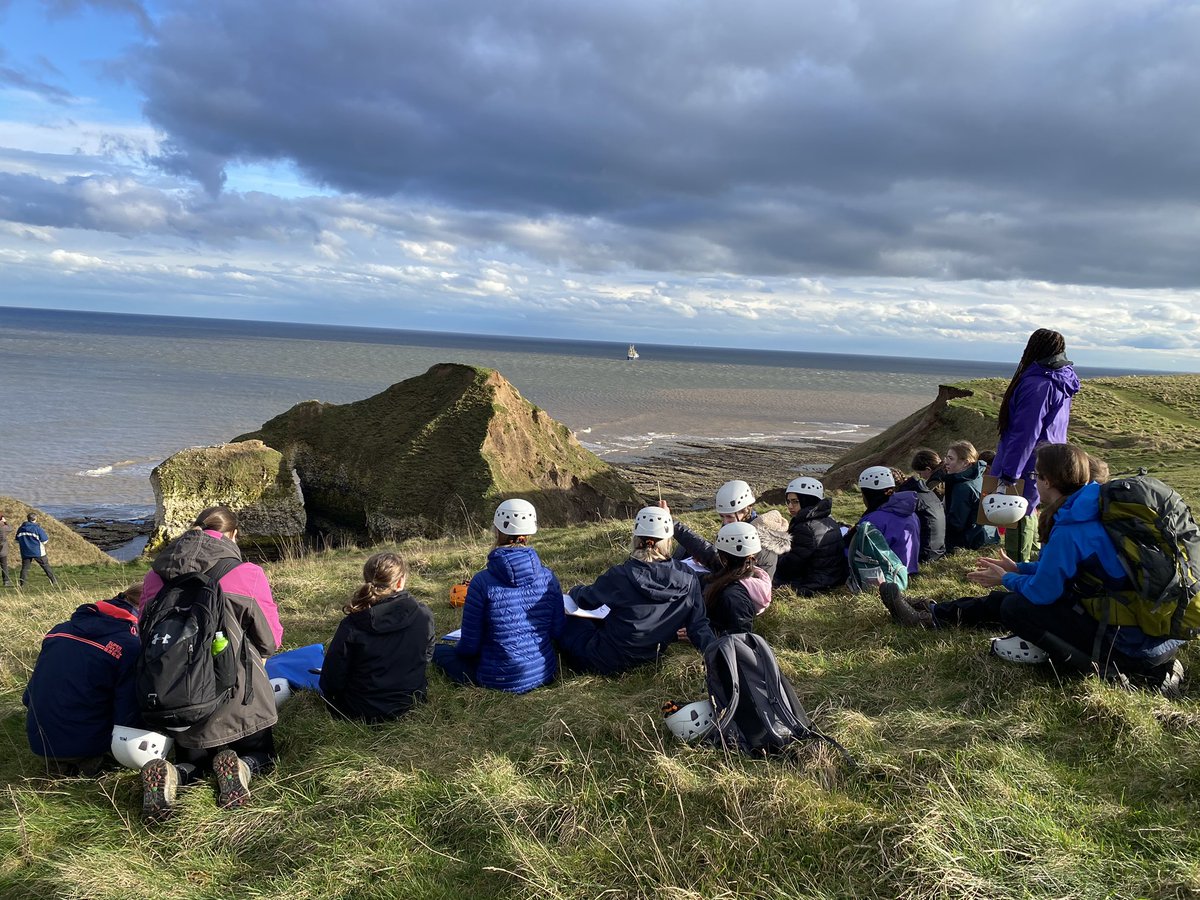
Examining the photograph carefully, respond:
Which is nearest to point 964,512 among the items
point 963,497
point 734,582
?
point 963,497

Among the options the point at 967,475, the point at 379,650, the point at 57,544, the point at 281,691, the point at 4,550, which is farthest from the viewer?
the point at 57,544

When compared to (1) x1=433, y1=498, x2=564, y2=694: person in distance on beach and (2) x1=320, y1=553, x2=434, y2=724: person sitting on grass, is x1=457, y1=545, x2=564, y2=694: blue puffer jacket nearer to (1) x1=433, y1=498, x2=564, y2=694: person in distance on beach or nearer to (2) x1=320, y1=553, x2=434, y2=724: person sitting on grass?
(1) x1=433, y1=498, x2=564, y2=694: person in distance on beach

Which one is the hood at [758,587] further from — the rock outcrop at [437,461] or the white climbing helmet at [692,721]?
the rock outcrop at [437,461]

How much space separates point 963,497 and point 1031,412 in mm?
A: 2023

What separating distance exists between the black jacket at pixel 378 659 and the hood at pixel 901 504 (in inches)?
195

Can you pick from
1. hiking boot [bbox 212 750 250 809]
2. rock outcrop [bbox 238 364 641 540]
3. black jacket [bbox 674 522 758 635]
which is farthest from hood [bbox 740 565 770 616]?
rock outcrop [bbox 238 364 641 540]

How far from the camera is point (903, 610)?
655cm

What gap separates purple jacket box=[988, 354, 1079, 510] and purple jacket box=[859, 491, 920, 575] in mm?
956

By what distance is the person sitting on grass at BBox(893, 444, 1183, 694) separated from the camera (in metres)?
4.85

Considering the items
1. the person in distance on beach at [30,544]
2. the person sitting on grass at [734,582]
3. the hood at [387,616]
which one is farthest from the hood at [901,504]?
the person in distance on beach at [30,544]

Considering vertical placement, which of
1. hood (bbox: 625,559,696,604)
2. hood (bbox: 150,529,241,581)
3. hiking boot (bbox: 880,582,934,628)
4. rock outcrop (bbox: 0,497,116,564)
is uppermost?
hood (bbox: 150,529,241,581)

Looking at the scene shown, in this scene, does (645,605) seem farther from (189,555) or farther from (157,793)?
(157,793)

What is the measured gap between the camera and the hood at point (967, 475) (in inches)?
362

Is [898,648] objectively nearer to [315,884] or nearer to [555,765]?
[555,765]
